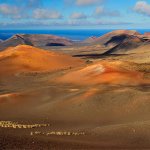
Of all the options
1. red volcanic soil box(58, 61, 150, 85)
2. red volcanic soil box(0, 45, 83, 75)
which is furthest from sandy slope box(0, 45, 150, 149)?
red volcanic soil box(0, 45, 83, 75)

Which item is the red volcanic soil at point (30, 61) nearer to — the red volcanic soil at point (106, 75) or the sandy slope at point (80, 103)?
the sandy slope at point (80, 103)

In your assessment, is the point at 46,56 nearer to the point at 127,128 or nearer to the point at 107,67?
the point at 107,67

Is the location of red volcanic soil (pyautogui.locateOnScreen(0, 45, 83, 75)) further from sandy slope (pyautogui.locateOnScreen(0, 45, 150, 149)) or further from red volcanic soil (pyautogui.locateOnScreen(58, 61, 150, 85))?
red volcanic soil (pyautogui.locateOnScreen(58, 61, 150, 85))

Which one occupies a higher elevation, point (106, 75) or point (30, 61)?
point (30, 61)

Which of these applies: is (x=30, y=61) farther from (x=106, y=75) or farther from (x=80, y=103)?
(x=80, y=103)

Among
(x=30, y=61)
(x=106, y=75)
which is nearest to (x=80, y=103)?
(x=106, y=75)
